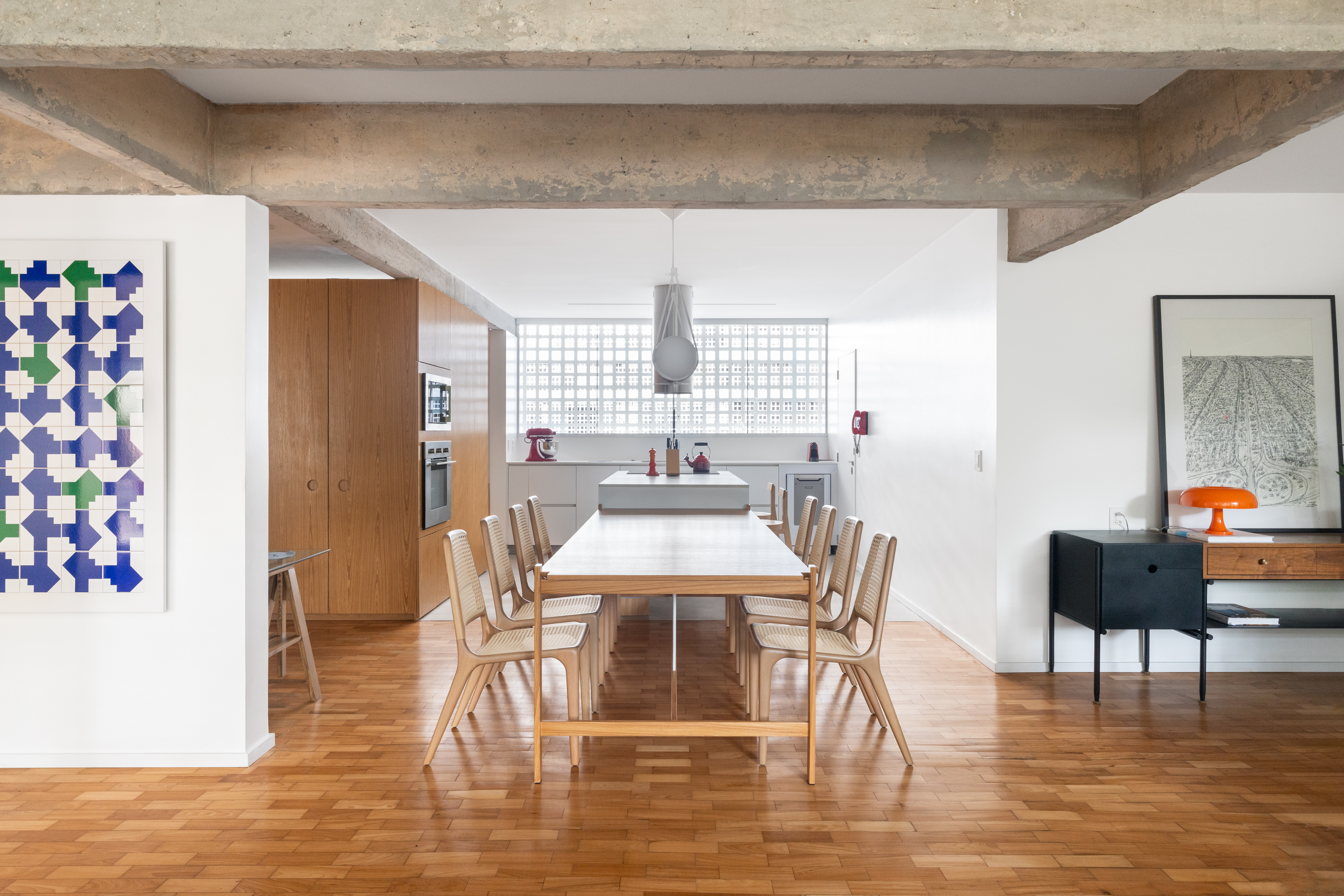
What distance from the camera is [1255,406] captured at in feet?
15.2

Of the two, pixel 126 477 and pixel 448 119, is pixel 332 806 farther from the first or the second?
pixel 448 119

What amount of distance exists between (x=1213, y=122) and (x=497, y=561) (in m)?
3.36

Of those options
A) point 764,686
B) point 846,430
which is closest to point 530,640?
point 764,686

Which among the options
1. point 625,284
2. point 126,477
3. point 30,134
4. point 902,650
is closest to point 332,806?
point 126,477

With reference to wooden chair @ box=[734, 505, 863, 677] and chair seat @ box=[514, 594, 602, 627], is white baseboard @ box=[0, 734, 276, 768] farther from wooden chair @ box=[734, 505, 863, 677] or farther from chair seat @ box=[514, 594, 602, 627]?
wooden chair @ box=[734, 505, 863, 677]

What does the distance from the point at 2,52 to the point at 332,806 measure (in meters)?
2.51

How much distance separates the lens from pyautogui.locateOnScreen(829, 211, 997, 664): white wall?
4.85 metres

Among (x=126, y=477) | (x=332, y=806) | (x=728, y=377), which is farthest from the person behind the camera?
(x=728, y=377)

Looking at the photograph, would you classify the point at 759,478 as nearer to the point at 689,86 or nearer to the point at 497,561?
the point at 497,561

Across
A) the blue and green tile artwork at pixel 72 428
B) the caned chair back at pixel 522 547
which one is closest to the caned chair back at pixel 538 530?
the caned chair back at pixel 522 547

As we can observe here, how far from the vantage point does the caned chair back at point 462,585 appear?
326 cm

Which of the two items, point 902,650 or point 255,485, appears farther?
point 902,650

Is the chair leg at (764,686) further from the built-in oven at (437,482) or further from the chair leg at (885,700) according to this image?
the built-in oven at (437,482)

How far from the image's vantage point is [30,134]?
339 centimetres
